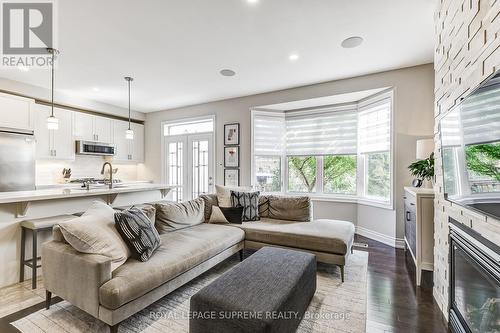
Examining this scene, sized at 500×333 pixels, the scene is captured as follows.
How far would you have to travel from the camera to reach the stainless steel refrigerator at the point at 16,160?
3762 millimetres

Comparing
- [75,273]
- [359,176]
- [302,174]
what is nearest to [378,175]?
[359,176]

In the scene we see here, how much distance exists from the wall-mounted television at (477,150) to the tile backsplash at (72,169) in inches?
246

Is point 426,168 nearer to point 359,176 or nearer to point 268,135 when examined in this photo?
point 359,176

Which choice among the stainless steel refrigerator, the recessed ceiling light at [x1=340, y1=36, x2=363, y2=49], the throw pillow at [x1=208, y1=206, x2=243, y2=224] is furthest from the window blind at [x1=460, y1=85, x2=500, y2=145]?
the stainless steel refrigerator

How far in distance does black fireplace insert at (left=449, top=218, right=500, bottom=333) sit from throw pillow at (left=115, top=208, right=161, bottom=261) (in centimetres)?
229

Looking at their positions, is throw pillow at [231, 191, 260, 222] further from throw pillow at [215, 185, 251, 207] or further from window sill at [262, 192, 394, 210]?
window sill at [262, 192, 394, 210]

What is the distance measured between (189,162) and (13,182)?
311 centimetres

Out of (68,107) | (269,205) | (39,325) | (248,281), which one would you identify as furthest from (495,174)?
(68,107)

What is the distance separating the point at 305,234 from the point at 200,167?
11.6 feet

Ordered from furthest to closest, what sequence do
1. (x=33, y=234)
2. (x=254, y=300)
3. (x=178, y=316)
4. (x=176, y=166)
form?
(x=176, y=166) < (x=33, y=234) < (x=178, y=316) < (x=254, y=300)

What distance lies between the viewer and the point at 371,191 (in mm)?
4254

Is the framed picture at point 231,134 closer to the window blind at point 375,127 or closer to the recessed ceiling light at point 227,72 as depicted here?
the recessed ceiling light at point 227,72

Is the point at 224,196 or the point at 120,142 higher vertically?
the point at 120,142

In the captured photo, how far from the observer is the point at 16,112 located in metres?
4.06
